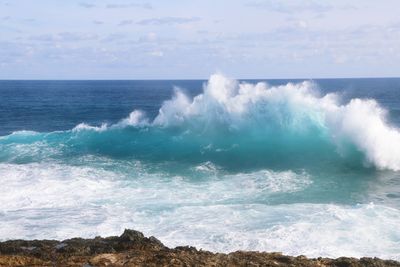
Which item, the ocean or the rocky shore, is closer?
the rocky shore

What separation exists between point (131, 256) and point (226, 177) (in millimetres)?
11641

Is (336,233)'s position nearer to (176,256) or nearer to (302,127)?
(176,256)

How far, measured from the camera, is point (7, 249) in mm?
10688

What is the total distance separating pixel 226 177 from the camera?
2100 cm

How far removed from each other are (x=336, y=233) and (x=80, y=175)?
11.5 meters

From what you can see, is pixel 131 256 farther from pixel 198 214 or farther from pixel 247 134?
pixel 247 134

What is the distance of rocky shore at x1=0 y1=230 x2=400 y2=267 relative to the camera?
920 cm

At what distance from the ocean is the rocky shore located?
231 cm

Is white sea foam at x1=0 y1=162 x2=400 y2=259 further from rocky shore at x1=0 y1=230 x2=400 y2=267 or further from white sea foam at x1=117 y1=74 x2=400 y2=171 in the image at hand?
white sea foam at x1=117 y1=74 x2=400 y2=171

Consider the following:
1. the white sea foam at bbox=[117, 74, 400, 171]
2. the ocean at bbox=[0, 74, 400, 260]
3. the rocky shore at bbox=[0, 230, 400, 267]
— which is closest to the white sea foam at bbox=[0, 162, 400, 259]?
the ocean at bbox=[0, 74, 400, 260]

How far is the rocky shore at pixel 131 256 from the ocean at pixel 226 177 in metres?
2.31

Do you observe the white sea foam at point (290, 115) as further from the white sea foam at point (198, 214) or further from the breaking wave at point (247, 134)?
the white sea foam at point (198, 214)

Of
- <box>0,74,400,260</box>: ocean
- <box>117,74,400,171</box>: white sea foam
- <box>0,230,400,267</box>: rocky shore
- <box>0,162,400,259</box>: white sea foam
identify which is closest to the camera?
<box>0,230,400,267</box>: rocky shore

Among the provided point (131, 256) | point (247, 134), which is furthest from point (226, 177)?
point (131, 256)
